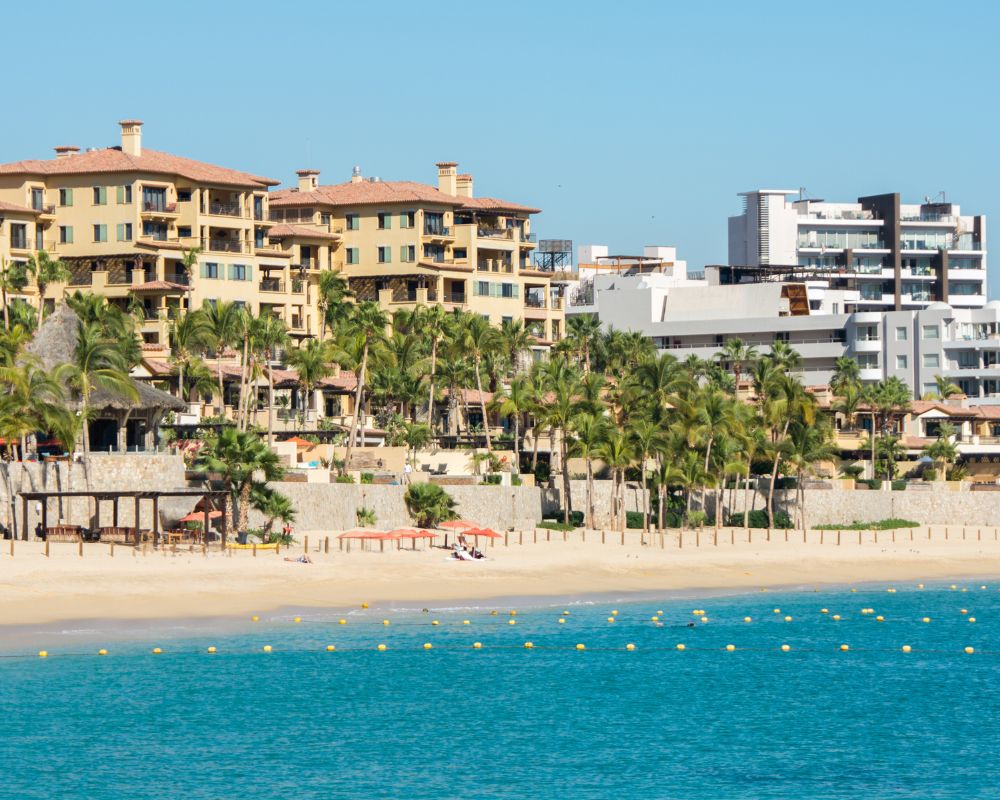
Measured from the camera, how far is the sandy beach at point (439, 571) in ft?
216

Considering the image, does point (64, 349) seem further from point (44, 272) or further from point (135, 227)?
point (135, 227)

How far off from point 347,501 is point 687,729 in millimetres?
35947

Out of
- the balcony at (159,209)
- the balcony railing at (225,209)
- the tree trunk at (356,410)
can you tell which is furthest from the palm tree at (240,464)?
the balcony railing at (225,209)

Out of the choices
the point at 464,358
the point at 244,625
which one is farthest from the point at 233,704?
the point at 464,358

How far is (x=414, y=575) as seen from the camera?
251 ft

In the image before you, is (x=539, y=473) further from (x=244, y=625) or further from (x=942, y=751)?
(x=942, y=751)

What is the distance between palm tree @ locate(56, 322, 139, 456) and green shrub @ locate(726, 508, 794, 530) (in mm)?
38950

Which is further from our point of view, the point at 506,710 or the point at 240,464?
the point at 240,464

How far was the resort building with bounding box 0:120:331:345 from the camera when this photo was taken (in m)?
128

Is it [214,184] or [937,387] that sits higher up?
[214,184]

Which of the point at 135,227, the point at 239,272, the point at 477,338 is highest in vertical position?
the point at 135,227

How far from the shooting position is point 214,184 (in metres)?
132

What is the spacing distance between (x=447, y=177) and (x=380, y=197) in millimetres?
8691

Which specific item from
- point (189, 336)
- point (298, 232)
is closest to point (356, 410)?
point (189, 336)
